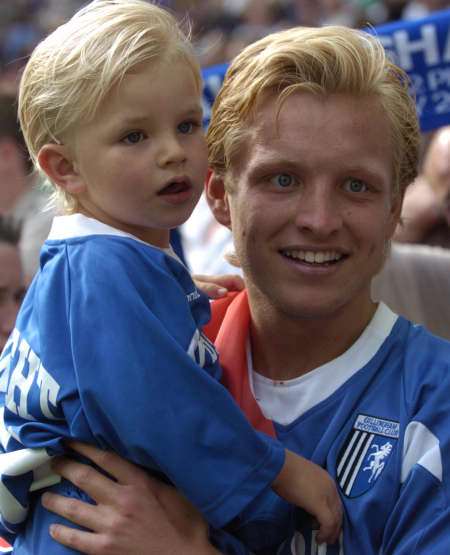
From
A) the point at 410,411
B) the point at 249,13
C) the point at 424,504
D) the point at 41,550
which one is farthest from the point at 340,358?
the point at 249,13

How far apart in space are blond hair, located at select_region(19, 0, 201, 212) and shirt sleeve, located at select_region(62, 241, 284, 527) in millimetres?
350

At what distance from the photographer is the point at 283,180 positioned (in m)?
2.43

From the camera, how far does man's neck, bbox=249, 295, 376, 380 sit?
2.55m

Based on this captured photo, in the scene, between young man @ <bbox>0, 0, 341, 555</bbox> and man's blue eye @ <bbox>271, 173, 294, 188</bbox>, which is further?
man's blue eye @ <bbox>271, 173, 294, 188</bbox>

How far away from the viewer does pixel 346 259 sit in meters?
2.43

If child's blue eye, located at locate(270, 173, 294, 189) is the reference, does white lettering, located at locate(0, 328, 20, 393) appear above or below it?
below

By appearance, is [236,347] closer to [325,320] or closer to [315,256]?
[325,320]

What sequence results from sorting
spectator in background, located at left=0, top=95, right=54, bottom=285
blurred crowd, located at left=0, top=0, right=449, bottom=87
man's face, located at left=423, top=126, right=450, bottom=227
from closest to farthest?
man's face, located at left=423, top=126, right=450, bottom=227
spectator in background, located at left=0, top=95, right=54, bottom=285
blurred crowd, located at left=0, top=0, right=449, bottom=87

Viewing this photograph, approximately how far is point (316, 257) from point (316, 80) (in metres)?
0.39

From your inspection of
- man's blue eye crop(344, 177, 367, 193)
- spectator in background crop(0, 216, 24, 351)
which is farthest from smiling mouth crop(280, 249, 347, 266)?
spectator in background crop(0, 216, 24, 351)

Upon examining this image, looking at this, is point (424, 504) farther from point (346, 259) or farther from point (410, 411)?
point (346, 259)

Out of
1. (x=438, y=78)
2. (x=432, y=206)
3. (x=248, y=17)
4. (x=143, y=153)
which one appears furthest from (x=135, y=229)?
(x=248, y=17)

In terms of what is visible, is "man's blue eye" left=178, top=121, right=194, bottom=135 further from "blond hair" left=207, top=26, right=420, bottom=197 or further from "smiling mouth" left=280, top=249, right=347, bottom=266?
"smiling mouth" left=280, top=249, right=347, bottom=266

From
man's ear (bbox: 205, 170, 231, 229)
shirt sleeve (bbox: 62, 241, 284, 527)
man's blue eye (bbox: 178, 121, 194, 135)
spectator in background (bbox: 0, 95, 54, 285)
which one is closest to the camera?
shirt sleeve (bbox: 62, 241, 284, 527)
